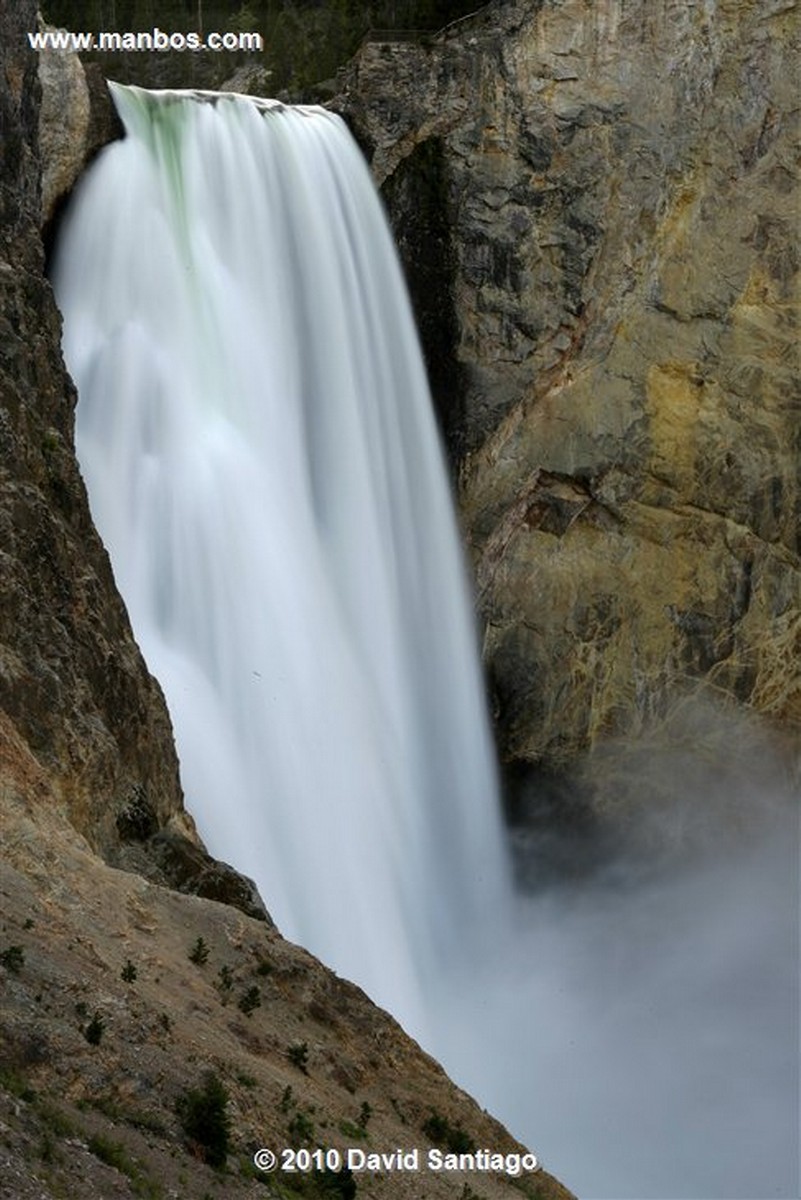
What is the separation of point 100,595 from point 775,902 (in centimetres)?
1387

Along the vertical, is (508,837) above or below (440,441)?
below

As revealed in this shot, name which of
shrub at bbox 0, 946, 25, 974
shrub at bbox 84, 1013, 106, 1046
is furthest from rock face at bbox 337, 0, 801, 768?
shrub at bbox 84, 1013, 106, 1046

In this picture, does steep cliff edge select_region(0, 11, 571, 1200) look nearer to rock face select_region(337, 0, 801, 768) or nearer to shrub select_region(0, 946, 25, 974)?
shrub select_region(0, 946, 25, 974)

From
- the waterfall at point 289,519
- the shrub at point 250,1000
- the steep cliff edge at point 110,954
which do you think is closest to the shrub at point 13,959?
the steep cliff edge at point 110,954

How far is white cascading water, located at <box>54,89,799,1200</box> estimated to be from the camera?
17.7 meters

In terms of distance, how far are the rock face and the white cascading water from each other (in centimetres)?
103

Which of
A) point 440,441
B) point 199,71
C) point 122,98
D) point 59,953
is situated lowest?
point 59,953

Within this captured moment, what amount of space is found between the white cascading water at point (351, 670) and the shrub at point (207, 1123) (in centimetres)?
787

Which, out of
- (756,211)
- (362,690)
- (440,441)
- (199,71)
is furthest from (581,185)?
(362,690)

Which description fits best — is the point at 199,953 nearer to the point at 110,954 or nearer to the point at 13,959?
the point at 110,954

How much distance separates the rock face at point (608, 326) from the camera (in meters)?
23.2

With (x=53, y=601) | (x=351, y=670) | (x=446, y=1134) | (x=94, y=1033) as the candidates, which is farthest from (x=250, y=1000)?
(x=351, y=670)

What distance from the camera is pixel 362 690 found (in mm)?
20641

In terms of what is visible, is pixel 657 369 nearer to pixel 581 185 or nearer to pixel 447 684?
pixel 581 185
